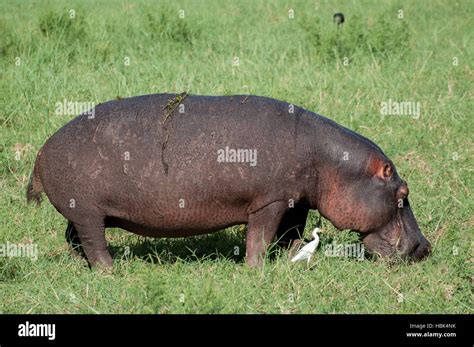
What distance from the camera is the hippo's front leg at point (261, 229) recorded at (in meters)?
6.01

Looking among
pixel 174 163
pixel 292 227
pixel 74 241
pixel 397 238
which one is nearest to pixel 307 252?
pixel 292 227

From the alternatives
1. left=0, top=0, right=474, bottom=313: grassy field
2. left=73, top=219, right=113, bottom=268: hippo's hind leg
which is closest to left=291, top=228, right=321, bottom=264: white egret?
left=0, top=0, right=474, bottom=313: grassy field

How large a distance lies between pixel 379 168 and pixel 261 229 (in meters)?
0.97

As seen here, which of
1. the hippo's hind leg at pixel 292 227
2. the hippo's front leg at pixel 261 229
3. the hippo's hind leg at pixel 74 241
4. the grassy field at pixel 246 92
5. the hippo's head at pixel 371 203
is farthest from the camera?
the hippo's hind leg at pixel 74 241

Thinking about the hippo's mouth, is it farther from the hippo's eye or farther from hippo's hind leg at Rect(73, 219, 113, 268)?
hippo's hind leg at Rect(73, 219, 113, 268)

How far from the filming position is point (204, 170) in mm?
5926

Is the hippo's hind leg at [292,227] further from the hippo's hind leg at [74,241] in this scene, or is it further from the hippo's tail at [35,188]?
the hippo's tail at [35,188]

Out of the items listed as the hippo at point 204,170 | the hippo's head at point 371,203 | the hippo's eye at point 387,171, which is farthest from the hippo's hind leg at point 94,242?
the hippo's eye at point 387,171

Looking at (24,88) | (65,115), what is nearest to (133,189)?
(65,115)

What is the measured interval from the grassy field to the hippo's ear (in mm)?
651

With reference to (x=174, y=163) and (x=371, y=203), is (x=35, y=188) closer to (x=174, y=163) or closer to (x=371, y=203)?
(x=174, y=163)

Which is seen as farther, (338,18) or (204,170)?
(338,18)

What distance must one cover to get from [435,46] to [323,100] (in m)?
3.12

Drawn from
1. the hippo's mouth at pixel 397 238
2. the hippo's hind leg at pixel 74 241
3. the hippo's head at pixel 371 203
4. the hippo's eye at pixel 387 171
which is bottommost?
the hippo's hind leg at pixel 74 241
